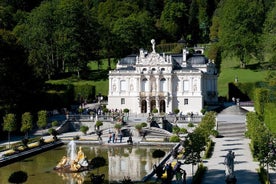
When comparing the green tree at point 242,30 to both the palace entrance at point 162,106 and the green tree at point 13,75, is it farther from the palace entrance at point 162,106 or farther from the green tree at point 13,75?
the green tree at point 13,75

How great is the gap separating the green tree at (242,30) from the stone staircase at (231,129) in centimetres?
3552

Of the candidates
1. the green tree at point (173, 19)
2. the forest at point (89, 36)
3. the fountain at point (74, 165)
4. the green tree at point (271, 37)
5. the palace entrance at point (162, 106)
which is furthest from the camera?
the green tree at point (173, 19)

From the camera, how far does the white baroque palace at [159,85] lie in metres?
65.2

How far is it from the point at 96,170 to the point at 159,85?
33.3 meters

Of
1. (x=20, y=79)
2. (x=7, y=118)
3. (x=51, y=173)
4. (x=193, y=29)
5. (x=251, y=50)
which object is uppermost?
(x=193, y=29)

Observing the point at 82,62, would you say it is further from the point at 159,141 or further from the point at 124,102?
the point at 159,141

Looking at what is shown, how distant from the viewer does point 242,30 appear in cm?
8888

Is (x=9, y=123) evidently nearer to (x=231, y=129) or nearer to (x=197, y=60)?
(x=231, y=129)

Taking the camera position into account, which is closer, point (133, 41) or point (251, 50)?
point (251, 50)

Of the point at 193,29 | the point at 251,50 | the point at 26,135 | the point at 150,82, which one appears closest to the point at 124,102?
the point at 150,82

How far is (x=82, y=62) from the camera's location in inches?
3346

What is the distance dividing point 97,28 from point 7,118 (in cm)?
5173

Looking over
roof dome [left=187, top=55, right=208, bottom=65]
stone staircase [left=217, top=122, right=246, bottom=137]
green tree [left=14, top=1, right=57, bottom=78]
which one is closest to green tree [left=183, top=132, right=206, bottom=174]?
stone staircase [left=217, top=122, right=246, bottom=137]

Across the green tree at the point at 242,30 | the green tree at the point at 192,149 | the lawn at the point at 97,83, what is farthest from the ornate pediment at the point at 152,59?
the green tree at the point at 192,149
